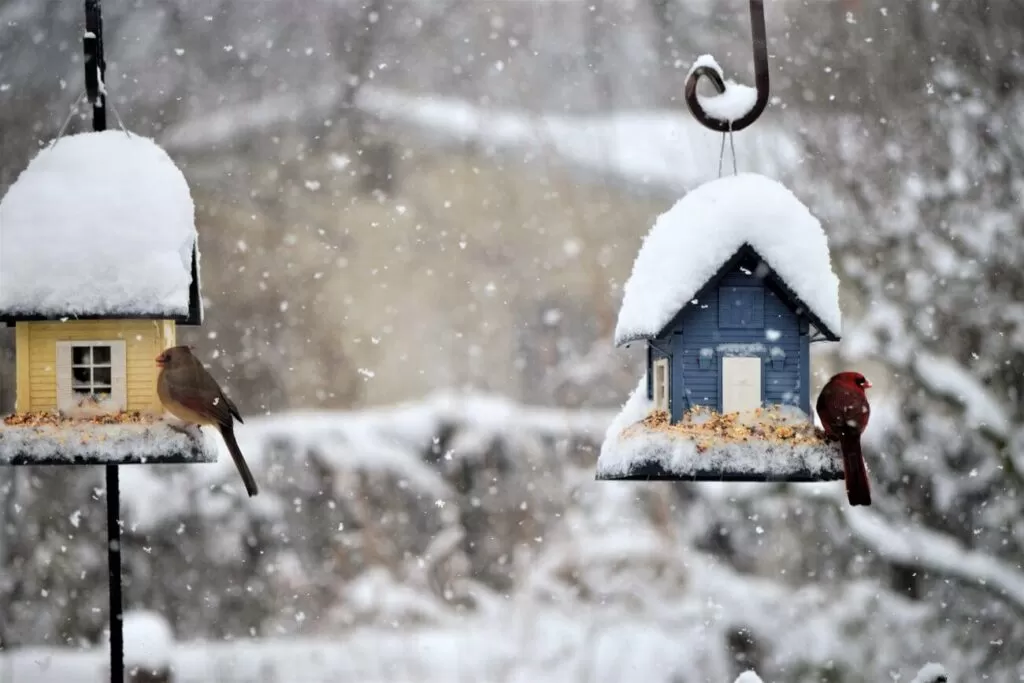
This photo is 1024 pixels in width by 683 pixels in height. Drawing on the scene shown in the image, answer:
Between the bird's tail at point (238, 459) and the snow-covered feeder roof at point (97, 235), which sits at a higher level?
the snow-covered feeder roof at point (97, 235)

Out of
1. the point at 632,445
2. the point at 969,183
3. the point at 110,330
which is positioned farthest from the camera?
the point at 969,183

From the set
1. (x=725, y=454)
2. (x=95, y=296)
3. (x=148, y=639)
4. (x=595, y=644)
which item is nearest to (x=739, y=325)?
(x=725, y=454)

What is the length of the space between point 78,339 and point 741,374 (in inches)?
43.3

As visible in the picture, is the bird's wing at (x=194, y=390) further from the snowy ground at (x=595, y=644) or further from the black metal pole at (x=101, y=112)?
the snowy ground at (x=595, y=644)

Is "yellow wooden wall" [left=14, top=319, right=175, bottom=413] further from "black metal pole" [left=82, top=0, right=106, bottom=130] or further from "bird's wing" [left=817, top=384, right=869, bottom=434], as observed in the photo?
"bird's wing" [left=817, top=384, right=869, bottom=434]

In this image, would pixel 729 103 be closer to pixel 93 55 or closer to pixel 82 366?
pixel 93 55

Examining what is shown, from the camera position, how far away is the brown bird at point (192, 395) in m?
1.69

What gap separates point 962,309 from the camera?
378cm

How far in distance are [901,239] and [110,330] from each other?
2838 millimetres

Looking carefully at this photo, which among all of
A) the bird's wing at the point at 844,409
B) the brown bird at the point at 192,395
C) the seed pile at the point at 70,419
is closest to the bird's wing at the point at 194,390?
the brown bird at the point at 192,395

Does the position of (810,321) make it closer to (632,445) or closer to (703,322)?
(703,322)

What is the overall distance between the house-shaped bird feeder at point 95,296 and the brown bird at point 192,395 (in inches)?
2.1

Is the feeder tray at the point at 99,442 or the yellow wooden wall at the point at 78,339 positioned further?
the yellow wooden wall at the point at 78,339

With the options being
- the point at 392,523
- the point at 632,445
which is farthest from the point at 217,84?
the point at 632,445
